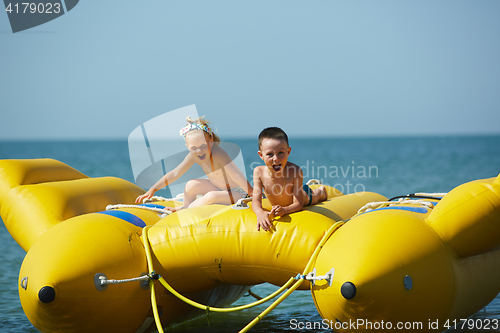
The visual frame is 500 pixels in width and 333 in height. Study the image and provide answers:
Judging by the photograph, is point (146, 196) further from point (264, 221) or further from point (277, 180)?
point (264, 221)

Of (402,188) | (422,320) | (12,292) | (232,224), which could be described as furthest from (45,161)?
(402,188)

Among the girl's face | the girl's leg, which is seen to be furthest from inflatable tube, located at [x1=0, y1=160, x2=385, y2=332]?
the girl's face

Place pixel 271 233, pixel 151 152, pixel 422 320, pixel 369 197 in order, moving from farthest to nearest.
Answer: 1. pixel 369 197
2. pixel 151 152
3. pixel 271 233
4. pixel 422 320

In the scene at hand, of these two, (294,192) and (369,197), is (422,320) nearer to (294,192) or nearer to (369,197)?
(294,192)

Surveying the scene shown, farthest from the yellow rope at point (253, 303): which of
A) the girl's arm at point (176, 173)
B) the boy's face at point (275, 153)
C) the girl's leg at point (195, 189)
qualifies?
the girl's arm at point (176, 173)

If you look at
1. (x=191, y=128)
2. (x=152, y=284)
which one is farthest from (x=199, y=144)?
(x=152, y=284)

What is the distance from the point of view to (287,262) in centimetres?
321

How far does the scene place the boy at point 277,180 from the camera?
3.41 metres

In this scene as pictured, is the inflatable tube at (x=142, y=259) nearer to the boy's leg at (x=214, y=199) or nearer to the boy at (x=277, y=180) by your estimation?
the boy at (x=277, y=180)

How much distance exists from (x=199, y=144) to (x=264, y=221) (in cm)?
115

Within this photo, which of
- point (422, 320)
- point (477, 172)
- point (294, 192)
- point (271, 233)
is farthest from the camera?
point (477, 172)

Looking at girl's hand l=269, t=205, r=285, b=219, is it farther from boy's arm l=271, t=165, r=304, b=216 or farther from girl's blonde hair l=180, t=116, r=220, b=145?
girl's blonde hair l=180, t=116, r=220, b=145

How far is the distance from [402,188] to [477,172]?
6997 millimetres

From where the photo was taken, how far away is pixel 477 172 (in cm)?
2119
